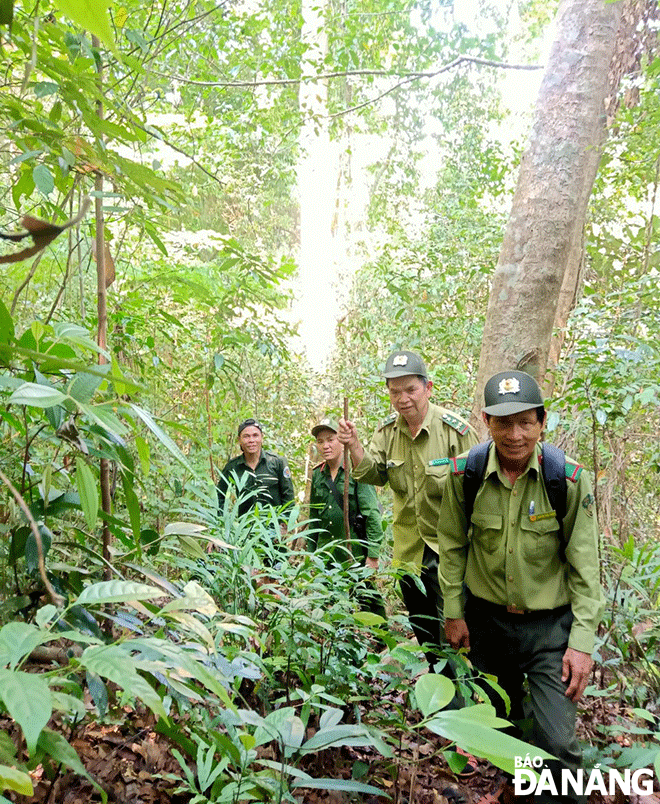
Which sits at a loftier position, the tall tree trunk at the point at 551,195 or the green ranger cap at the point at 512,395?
the tall tree trunk at the point at 551,195

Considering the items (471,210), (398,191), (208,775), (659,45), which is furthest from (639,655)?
(398,191)

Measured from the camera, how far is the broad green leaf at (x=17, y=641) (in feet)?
3.34

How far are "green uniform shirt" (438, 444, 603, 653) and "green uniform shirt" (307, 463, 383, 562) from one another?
1.70m

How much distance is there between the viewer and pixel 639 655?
377cm

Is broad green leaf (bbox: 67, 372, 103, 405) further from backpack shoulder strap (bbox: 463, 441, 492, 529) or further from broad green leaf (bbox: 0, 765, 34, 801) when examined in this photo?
backpack shoulder strap (bbox: 463, 441, 492, 529)

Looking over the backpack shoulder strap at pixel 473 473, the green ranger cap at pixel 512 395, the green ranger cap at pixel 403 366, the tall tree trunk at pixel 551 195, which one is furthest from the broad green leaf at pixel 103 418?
the tall tree trunk at pixel 551 195

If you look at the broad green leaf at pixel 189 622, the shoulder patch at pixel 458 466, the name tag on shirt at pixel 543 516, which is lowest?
the name tag on shirt at pixel 543 516

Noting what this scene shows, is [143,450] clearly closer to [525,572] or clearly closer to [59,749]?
[59,749]

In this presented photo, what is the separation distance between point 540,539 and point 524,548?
3.4 inches

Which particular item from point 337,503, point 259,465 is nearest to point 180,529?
point 337,503

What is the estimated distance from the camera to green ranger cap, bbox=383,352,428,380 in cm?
424

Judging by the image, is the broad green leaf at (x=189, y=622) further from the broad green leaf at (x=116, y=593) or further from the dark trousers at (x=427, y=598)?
the dark trousers at (x=427, y=598)

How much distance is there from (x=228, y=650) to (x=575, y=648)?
1.61 m

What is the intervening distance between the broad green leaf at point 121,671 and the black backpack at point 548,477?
2.39 m
